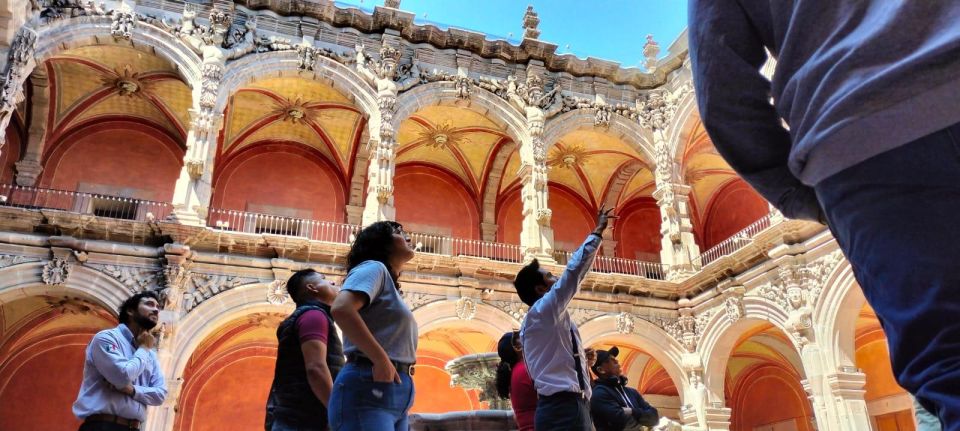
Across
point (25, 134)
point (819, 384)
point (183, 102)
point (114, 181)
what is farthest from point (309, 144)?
point (819, 384)

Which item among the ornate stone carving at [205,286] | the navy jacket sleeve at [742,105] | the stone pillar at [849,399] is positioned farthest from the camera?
the ornate stone carving at [205,286]

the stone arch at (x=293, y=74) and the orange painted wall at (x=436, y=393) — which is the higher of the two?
the stone arch at (x=293, y=74)

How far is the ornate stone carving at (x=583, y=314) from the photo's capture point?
473 inches

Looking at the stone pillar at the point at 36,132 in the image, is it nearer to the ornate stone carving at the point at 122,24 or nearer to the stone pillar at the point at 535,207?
the ornate stone carving at the point at 122,24

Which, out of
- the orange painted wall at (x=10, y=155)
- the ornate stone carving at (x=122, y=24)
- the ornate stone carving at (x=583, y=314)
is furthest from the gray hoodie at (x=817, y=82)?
the orange painted wall at (x=10, y=155)

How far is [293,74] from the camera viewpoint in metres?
12.2

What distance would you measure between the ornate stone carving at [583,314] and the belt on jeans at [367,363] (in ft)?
32.9

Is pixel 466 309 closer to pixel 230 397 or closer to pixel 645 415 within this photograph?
pixel 230 397

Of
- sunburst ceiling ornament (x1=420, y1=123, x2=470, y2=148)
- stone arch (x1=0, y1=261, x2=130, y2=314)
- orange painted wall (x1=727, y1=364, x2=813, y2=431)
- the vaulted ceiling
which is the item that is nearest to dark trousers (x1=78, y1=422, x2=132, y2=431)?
stone arch (x1=0, y1=261, x2=130, y2=314)

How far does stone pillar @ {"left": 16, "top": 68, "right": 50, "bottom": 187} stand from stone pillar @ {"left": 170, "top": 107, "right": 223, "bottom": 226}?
4.40 metres

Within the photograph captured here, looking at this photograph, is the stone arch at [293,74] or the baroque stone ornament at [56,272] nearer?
the baroque stone ornament at [56,272]

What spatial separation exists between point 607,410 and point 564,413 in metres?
0.82

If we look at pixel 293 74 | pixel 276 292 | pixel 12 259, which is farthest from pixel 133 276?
pixel 293 74

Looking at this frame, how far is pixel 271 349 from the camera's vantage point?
14.9 m
